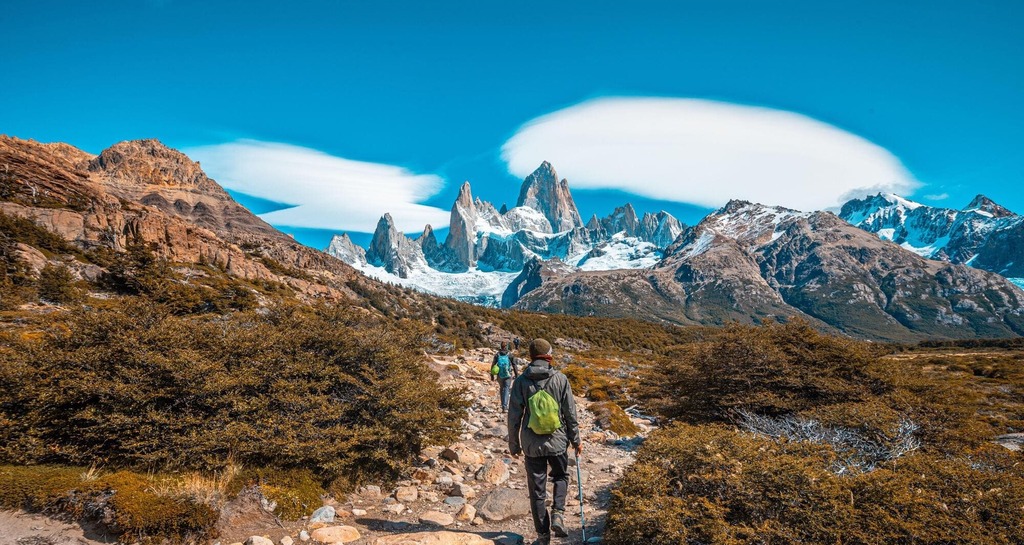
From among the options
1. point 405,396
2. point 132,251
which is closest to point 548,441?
point 405,396

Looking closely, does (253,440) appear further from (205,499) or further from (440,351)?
(440,351)

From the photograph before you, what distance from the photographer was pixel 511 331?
6088cm

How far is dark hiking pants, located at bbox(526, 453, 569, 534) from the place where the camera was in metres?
6.20

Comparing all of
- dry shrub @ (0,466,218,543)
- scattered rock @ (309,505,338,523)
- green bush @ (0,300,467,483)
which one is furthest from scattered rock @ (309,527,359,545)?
dry shrub @ (0,466,218,543)

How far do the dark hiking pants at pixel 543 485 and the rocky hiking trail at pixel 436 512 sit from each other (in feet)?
1.90

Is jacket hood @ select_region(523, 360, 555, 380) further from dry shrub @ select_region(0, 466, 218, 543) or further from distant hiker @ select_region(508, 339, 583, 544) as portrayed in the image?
dry shrub @ select_region(0, 466, 218, 543)

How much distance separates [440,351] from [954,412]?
1031 inches

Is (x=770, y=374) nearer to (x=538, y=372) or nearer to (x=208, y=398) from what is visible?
(x=538, y=372)

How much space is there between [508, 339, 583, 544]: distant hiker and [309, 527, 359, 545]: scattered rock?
8.43ft

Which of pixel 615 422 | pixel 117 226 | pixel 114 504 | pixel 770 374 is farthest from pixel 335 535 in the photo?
→ pixel 117 226

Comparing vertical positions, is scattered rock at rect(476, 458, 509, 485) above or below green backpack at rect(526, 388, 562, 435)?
below

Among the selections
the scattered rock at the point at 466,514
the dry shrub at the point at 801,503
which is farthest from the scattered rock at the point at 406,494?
the dry shrub at the point at 801,503

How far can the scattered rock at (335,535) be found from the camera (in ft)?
20.2

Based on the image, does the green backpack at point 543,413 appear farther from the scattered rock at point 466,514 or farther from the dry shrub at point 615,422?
the dry shrub at point 615,422
